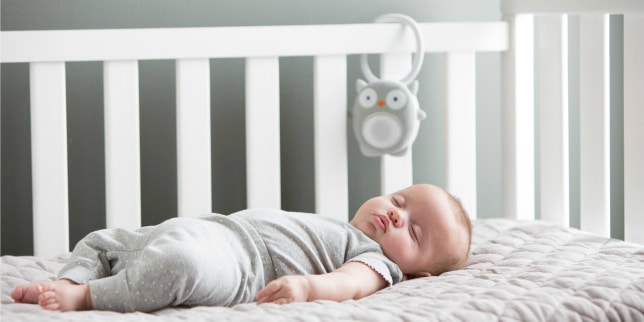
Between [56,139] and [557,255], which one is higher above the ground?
[56,139]

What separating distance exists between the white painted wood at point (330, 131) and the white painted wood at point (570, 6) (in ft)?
1.10

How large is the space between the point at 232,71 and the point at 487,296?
34.6 inches

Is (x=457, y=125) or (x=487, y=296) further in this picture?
(x=457, y=125)

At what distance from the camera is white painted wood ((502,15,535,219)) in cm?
181

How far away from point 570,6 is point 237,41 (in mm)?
552

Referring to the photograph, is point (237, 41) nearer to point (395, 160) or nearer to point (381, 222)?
Result: point (395, 160)

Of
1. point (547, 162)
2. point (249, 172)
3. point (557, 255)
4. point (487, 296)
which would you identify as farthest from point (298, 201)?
point (487, 296)

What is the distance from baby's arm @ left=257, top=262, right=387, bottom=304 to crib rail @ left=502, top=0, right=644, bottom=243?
1.55ft

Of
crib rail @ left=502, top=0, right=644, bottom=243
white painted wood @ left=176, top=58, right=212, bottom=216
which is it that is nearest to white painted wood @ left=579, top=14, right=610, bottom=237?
crib rail @ left=502, top=0, right=644, bottom=243

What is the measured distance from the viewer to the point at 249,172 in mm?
1694

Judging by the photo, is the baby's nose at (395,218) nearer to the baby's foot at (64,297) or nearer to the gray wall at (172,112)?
the baby's foot at (64,297)

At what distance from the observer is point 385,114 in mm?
1704

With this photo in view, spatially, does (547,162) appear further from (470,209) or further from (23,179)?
(23,179)

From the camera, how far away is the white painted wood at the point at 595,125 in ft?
5.17
